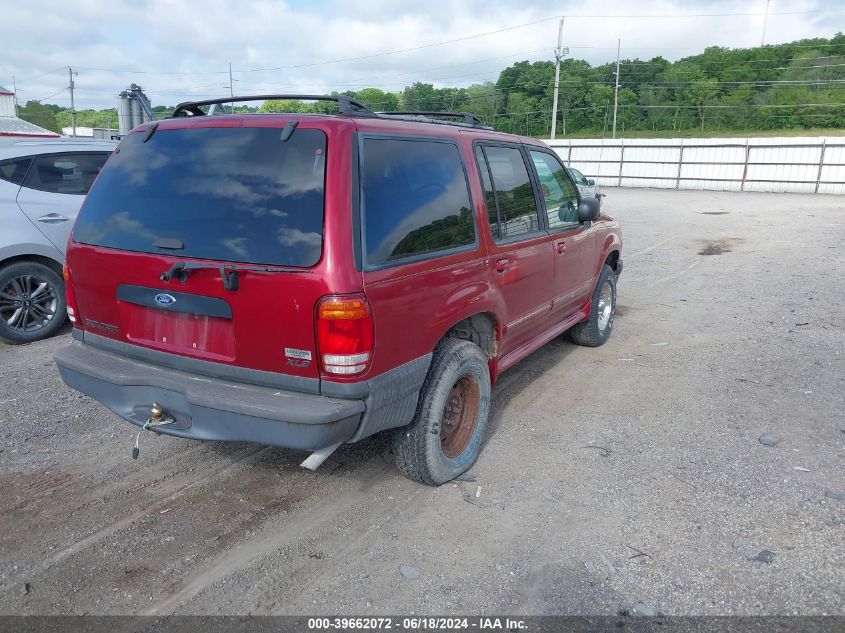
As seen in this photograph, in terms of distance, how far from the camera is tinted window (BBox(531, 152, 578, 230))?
468cm

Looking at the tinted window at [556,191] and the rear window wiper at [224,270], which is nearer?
the rear window wiper at [224,270]

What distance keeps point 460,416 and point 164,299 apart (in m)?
1.81

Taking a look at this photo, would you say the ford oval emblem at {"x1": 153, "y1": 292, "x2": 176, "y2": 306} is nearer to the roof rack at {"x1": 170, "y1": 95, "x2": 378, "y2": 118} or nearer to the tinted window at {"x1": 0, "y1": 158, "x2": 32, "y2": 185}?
the roof rack at {"x1": 170, "y1": 95, "x2": 378, "y2": 118}

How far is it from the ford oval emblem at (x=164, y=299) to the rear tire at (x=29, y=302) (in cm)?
387

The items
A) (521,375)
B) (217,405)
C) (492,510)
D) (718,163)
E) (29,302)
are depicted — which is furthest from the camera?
(718,163)

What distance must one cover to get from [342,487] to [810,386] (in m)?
3.99

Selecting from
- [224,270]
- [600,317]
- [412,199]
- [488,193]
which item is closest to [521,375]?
[600,317]

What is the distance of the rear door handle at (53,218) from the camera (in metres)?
6.14

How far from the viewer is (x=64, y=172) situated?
6.49 metres

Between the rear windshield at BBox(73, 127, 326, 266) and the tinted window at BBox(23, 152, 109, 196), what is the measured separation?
3619 mm

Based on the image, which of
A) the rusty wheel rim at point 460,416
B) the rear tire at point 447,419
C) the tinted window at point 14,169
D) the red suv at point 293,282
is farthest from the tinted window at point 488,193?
the tinted window at point 14,169

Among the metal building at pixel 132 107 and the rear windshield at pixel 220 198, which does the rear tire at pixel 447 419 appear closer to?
the rear windshield at pixel 220 198

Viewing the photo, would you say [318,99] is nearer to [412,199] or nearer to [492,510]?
[412,199]

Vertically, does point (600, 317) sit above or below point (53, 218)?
below
